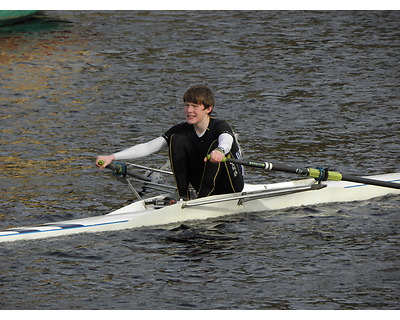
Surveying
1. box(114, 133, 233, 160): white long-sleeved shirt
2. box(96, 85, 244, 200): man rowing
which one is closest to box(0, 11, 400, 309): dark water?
box(96, 85, 244, 200): man rowing

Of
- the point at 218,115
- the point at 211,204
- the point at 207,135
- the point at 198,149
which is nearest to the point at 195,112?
the point at 207,135

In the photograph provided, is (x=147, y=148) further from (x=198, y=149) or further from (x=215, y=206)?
(x=215, y=206)

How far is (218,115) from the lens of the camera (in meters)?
18.5

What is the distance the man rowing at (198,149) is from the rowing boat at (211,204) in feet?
0.70

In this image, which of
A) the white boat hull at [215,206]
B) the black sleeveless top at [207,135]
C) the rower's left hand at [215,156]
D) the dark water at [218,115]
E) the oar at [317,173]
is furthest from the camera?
the black sleeveless top at [207,135]

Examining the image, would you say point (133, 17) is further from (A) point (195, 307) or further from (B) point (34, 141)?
(A) point (195, 307)

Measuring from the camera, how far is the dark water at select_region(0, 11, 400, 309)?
9.64 m

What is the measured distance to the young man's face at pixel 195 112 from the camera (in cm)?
1102

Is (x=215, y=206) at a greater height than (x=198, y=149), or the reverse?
(x=198, y=149)

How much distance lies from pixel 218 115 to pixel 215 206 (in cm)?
705

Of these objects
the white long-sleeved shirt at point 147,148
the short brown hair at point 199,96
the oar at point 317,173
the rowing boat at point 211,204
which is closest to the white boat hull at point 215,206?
the rowing boat at point 211,204

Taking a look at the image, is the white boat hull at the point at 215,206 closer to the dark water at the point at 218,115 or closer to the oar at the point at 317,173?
the dark water at the point at 218,115

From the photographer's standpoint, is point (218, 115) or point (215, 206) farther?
point (218, 115)

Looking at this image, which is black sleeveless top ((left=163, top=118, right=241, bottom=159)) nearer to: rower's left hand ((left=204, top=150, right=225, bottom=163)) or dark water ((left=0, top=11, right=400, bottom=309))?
rower's left hand ((left=204, top=150, right=225, bottom=163))
